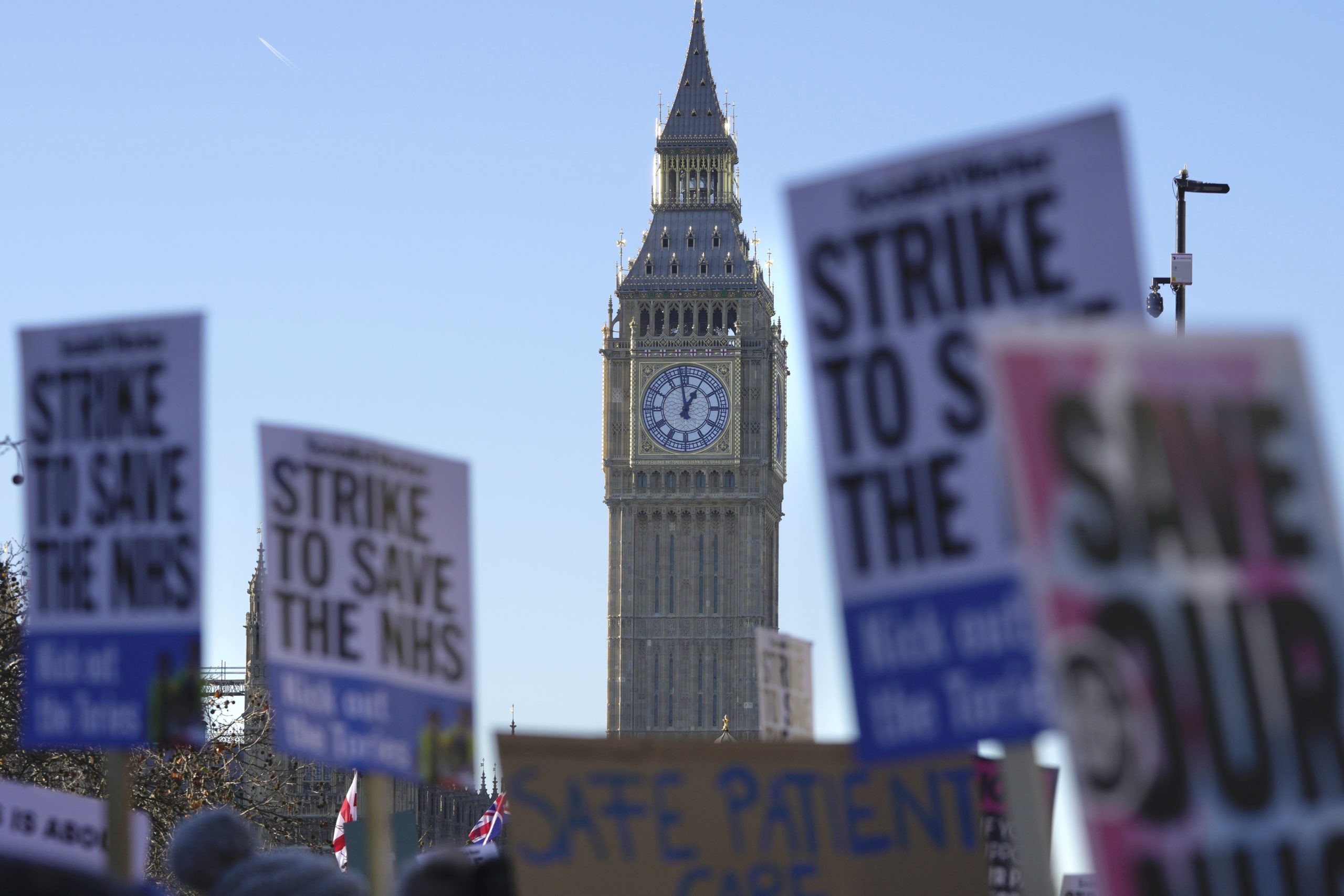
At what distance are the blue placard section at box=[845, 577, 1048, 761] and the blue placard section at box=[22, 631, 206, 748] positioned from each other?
3431 millimetres

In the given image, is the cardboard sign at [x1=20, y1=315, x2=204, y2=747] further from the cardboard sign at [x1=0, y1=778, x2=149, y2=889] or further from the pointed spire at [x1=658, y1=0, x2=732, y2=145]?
the pointed spire at [x1=658, y1=0, x2=732, y2=145]

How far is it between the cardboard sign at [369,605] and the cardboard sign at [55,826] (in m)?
1.61

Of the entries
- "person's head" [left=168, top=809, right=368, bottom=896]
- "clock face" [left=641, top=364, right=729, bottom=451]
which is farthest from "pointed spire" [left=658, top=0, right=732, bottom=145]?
"person's head" [left=168, top=809, right=368, bottom=896]

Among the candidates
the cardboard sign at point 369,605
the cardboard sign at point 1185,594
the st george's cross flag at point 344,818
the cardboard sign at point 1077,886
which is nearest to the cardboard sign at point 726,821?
the cardboard sign at point 369,605

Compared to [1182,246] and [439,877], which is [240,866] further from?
[1182,246]

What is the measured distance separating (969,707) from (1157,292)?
19659mm

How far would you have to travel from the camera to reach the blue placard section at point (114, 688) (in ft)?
30.6

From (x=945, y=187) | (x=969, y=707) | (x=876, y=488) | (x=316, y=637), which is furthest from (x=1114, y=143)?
(x=316, y=637)

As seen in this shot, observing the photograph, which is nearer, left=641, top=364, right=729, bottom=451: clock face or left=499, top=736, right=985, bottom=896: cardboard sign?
left=499, top=736, right=985, bottom=896: cardboard sign

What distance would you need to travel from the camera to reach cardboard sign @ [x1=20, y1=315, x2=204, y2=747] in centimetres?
934

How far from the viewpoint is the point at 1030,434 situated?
4629mm

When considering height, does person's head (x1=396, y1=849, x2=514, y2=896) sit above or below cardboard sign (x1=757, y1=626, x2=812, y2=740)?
below

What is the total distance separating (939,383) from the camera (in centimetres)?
683

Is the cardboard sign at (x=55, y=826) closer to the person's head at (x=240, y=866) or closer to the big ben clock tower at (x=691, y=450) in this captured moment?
the person's head at (x=240, y=866)
